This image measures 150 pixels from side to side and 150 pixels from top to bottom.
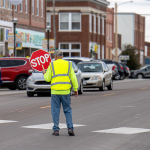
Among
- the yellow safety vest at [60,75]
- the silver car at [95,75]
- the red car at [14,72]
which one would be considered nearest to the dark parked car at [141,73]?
the silver car at [95,75]

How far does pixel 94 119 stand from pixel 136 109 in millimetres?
2968

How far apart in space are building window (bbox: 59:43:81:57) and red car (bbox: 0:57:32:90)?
33380mm

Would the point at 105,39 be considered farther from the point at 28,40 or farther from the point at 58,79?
the point at 58,79

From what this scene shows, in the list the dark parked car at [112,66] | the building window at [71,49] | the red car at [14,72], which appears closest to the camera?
the red car at [14,72]

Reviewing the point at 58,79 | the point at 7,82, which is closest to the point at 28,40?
the point at 7,82

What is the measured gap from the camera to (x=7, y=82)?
2605 centimetres

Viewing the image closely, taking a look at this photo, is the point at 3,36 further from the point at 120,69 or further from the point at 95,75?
the point at 95,75

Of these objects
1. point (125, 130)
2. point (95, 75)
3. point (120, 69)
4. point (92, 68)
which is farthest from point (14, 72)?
point (120, 69)

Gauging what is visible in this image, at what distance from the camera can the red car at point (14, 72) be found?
26109 millimetres

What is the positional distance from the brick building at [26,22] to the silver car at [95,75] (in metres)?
15.8

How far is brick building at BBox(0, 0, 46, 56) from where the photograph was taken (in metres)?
41.1

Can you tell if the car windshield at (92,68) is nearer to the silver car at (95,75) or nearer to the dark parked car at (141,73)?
the silver car at (95,75)

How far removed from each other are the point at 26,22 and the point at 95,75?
71.5 ft

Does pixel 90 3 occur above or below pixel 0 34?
above
